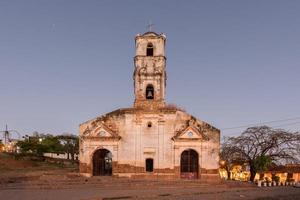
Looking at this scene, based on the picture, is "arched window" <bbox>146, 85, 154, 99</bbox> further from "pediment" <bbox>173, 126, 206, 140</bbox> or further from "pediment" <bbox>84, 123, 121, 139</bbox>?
"pediment" <bbox>84, 123, 121, 139</bbox>

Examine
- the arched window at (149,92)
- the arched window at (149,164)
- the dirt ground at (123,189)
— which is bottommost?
the dirt ground at (123,189)

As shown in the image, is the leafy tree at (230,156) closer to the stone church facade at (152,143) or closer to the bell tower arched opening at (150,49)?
the stone church facade at (152,143)

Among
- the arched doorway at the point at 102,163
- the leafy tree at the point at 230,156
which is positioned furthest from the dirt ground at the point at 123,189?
the leafy tree at the point at 230,156

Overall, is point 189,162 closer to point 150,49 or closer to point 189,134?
point 189,134

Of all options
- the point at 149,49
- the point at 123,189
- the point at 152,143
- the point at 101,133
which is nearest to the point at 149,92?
the point at 149,49

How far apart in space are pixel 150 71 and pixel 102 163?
919 centimetres

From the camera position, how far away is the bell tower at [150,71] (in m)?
36.7

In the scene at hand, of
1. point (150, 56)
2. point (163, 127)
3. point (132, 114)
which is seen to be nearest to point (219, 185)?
point (163, 127)

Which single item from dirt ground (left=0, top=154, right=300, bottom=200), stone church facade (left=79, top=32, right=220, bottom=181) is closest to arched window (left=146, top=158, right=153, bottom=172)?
stone church facade (left=79, top=32, right=220, bottom=181)

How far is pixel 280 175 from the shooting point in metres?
60.3

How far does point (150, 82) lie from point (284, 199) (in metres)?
16.7

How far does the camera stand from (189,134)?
35.6 meters

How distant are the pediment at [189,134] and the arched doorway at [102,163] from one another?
625 centimetres

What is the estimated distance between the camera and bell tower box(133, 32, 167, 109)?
36719 mm
